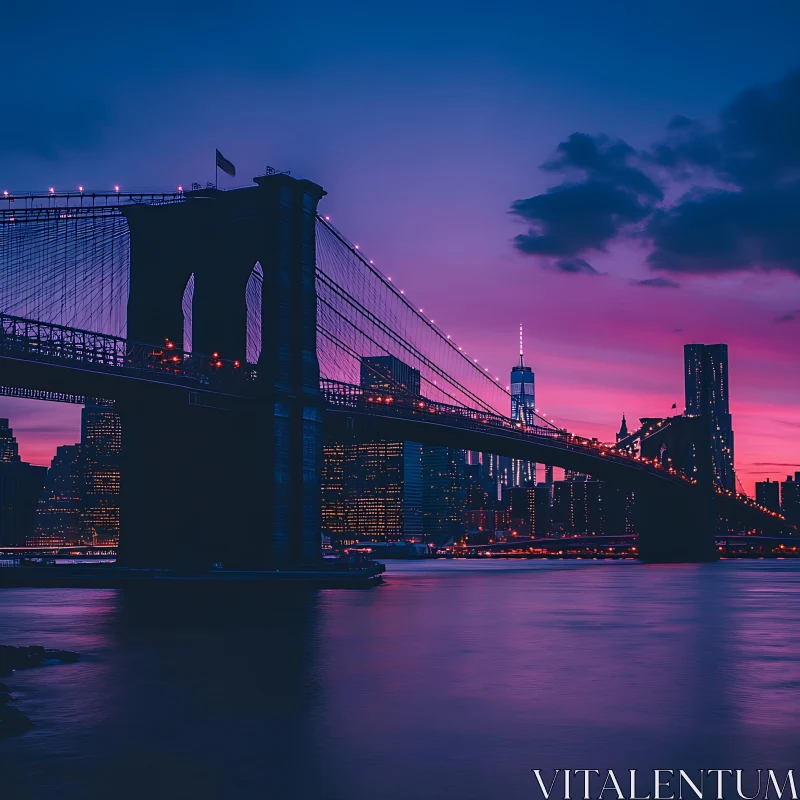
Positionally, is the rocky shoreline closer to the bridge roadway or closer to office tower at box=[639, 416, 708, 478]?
the bridge roadway

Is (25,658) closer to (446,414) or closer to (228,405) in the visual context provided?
(228,405)

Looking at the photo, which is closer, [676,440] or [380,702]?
[380,702]

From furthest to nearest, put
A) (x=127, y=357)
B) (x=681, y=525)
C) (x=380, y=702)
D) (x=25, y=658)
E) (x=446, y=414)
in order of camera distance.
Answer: (x=681, y=525) < (x=446, y=414) < (x=127, y=357) < (x=25, y=658) < (x=380, y=702)

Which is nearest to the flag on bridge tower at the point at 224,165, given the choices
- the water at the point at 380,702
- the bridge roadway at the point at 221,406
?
the bridge roadway at the point at 221,406

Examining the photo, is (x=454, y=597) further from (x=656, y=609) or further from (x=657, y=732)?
(x=657, y=732)

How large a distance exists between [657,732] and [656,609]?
3256 centimetres

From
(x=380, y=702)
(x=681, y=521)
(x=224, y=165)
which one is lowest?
(x=380, y=702)

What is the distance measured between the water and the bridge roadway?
13.4 meters

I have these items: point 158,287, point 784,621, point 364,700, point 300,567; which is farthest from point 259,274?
point 364,700

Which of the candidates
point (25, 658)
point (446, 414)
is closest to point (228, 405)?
point (446, 414)

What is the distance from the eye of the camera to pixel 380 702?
20547mm

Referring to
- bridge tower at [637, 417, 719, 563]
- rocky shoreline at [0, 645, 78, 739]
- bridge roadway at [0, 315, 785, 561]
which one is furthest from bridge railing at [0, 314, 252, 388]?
bridge tower at [637, 417, 719, 563]

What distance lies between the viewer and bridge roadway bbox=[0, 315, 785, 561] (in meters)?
50.4

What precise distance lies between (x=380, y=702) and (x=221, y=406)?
128 feet
